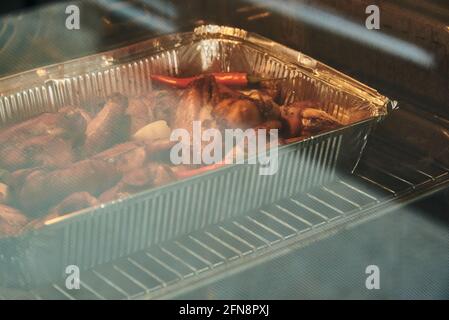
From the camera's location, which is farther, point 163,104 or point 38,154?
point 163,104

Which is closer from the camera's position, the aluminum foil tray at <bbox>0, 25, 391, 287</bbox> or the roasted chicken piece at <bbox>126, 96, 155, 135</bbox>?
the aluminum foil tray at <bbox>0, 25, 391, 287</bbox>

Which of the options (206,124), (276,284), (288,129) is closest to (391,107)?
(288,129)

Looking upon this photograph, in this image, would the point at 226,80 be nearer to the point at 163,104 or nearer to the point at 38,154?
the point at 163,104

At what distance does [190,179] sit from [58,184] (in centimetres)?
32

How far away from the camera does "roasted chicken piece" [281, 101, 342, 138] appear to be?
7.32 feet

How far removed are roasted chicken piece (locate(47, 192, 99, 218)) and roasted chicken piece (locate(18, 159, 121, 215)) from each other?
50mm

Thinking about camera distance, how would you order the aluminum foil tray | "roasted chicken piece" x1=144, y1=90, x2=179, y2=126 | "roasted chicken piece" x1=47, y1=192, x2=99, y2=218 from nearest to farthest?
the aluminum foil tray, "roasted chicken piece" x1=47, y1=192, x2=99, y2=218, "roasted chicken piece" x1=144, y1=90, x2=179, y2=126

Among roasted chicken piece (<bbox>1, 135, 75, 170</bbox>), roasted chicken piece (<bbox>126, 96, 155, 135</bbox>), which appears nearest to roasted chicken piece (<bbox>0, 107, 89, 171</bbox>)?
roasted chicken piece (<bbox>1, 135, 75, 170</bbox>)

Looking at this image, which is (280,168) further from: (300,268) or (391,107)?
(391,107)

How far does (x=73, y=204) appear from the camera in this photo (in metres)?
1.85

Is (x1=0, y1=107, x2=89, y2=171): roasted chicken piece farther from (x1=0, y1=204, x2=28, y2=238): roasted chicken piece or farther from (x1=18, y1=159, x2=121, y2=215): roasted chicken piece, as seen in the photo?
(x1=0, y1=204, x2=28, y2=238): roasted chicken piece

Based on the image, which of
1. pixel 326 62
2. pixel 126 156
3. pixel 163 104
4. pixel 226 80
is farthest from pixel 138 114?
pixel 326 62

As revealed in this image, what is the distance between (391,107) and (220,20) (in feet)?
2.84

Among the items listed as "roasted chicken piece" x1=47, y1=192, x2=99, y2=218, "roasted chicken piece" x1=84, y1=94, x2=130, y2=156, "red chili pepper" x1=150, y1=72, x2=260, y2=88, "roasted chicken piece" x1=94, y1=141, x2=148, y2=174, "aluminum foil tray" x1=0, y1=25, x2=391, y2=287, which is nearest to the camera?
"aluminum foil tray" x1=0, y1=25, x2=391, y2=287
